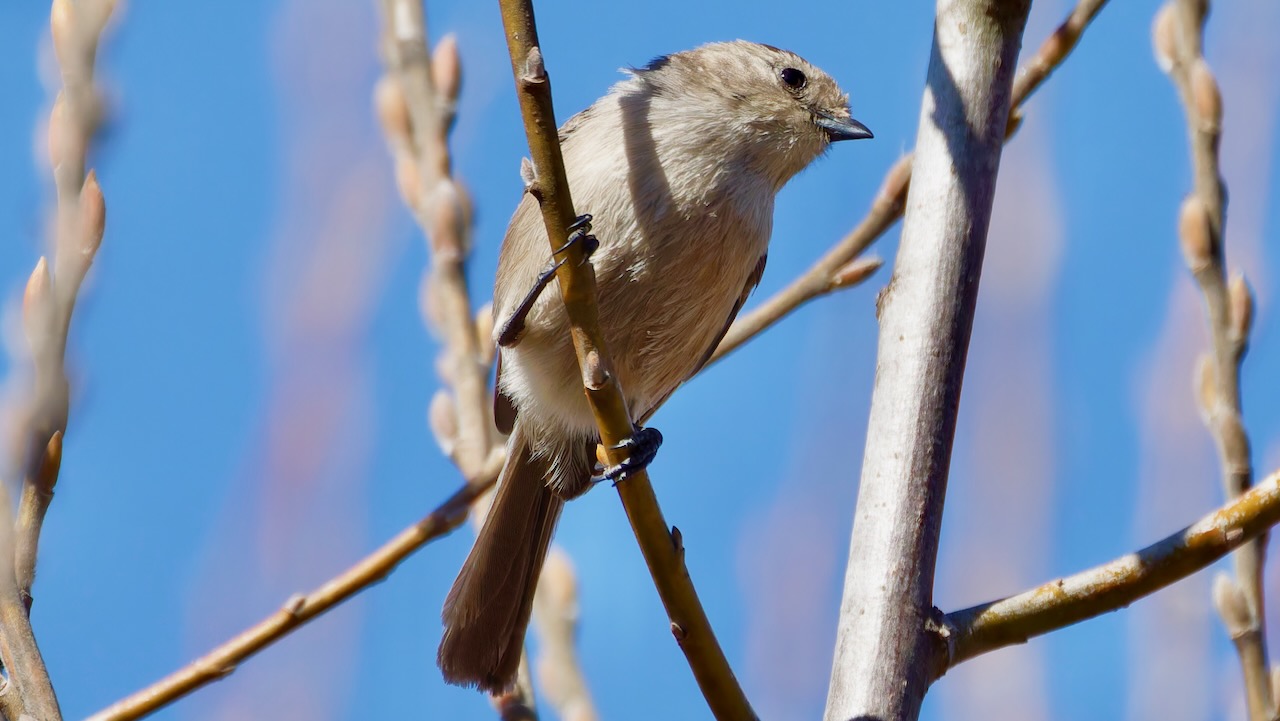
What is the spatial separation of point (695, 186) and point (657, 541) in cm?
130

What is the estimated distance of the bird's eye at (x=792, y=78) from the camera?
12.6ft

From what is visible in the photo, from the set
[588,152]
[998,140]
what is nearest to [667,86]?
[588,152]

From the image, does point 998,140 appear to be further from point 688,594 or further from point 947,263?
point 688,594

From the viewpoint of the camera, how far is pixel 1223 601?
2.16 metres

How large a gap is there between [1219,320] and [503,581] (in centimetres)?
195

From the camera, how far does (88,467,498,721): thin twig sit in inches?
80.8

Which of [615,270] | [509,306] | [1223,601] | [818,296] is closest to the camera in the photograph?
[1223,601]

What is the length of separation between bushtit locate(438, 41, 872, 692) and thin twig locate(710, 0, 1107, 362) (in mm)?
312

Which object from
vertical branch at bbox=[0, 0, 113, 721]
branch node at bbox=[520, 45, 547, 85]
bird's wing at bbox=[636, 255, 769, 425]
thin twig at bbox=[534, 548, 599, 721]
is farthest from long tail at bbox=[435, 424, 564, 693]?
branch node at bbox=[520, 45, 547, 85]

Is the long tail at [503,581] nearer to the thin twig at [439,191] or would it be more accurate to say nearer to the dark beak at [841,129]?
the thin twig at [439,191]

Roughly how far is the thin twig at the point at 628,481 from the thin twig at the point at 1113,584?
0.37 metres

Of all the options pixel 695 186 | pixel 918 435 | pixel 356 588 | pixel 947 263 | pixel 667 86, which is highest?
pixel 667 86

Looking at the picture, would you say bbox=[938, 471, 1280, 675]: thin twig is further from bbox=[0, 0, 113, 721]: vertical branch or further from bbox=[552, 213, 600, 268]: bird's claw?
bbox=[0, 0, 113, 721]: vertical branch

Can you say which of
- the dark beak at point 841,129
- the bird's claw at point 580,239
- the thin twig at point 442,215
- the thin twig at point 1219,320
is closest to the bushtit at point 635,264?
the dark beak at point 841,129
